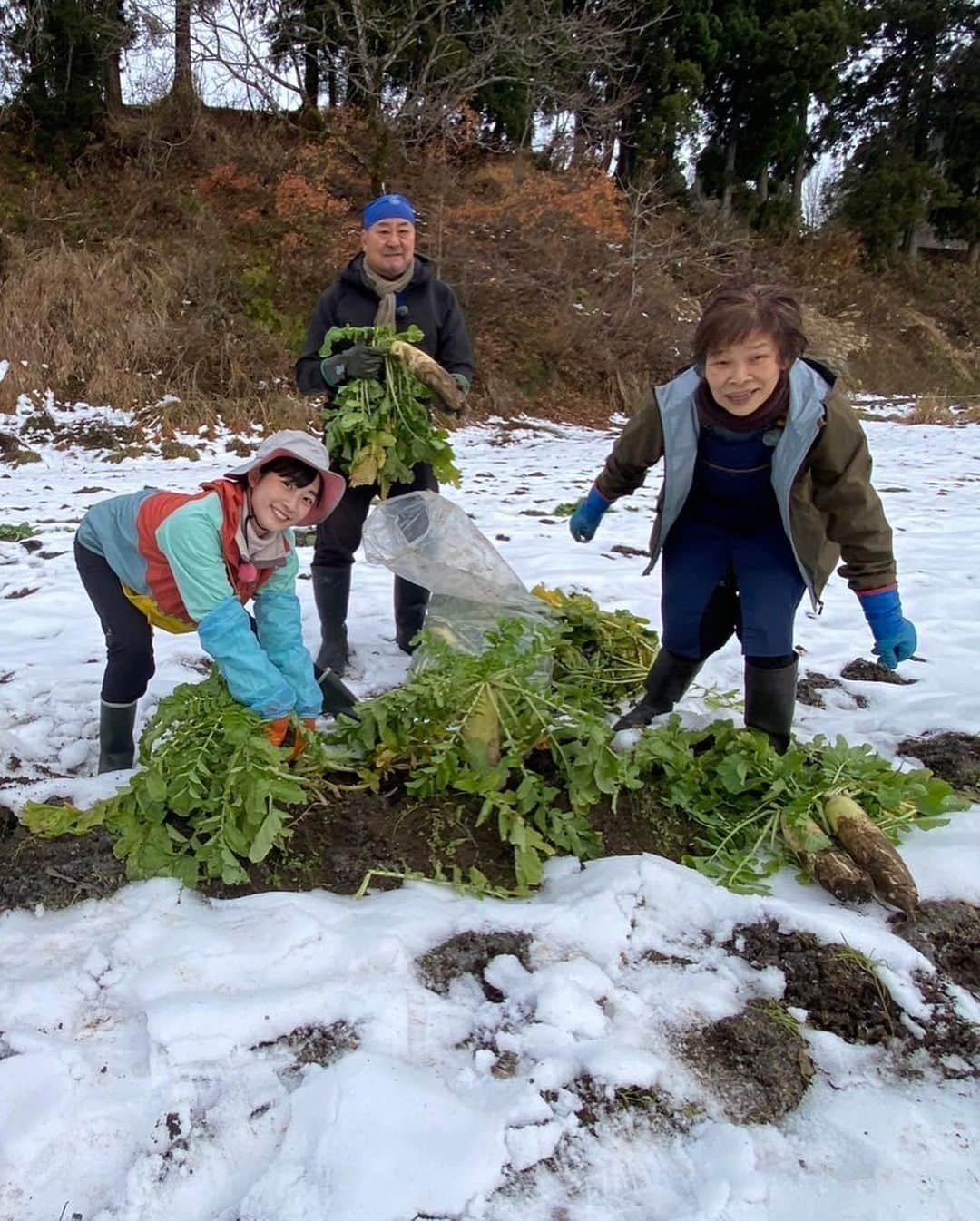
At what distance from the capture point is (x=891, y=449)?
420 inches

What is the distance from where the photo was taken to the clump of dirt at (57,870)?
2.04m

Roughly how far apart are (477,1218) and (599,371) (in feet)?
43.3

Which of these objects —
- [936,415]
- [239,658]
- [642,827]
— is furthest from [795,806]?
[936,415]

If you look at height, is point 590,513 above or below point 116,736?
above

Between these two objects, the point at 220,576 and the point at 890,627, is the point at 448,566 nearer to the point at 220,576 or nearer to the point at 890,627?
the point at 220,576

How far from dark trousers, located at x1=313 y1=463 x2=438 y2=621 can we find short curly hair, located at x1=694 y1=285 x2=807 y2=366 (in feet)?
4.74

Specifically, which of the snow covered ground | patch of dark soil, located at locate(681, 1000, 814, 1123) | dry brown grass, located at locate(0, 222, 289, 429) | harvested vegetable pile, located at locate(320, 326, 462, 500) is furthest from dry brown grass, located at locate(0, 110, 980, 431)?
patch of dark soil, located at locate(681, 1000, 814, 1123)

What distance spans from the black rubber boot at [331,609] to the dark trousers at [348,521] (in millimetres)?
37

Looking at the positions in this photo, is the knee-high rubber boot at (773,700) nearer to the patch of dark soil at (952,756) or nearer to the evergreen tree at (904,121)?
the patch of dark soil at (952,756)

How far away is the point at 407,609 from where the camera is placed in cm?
379

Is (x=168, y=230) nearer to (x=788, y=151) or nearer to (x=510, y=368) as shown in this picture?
(x=510, y=368)

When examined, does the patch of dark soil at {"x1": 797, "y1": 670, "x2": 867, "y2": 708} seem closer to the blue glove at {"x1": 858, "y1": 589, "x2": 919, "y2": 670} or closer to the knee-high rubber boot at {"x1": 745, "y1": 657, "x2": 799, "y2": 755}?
the knee-high rubber boot at {"x1": 745, "y1": 657, "x2": 799, "y2": 755}

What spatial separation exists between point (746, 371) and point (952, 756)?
59.7 inches

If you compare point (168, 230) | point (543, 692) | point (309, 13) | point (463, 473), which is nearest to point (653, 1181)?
point (543, 692)
